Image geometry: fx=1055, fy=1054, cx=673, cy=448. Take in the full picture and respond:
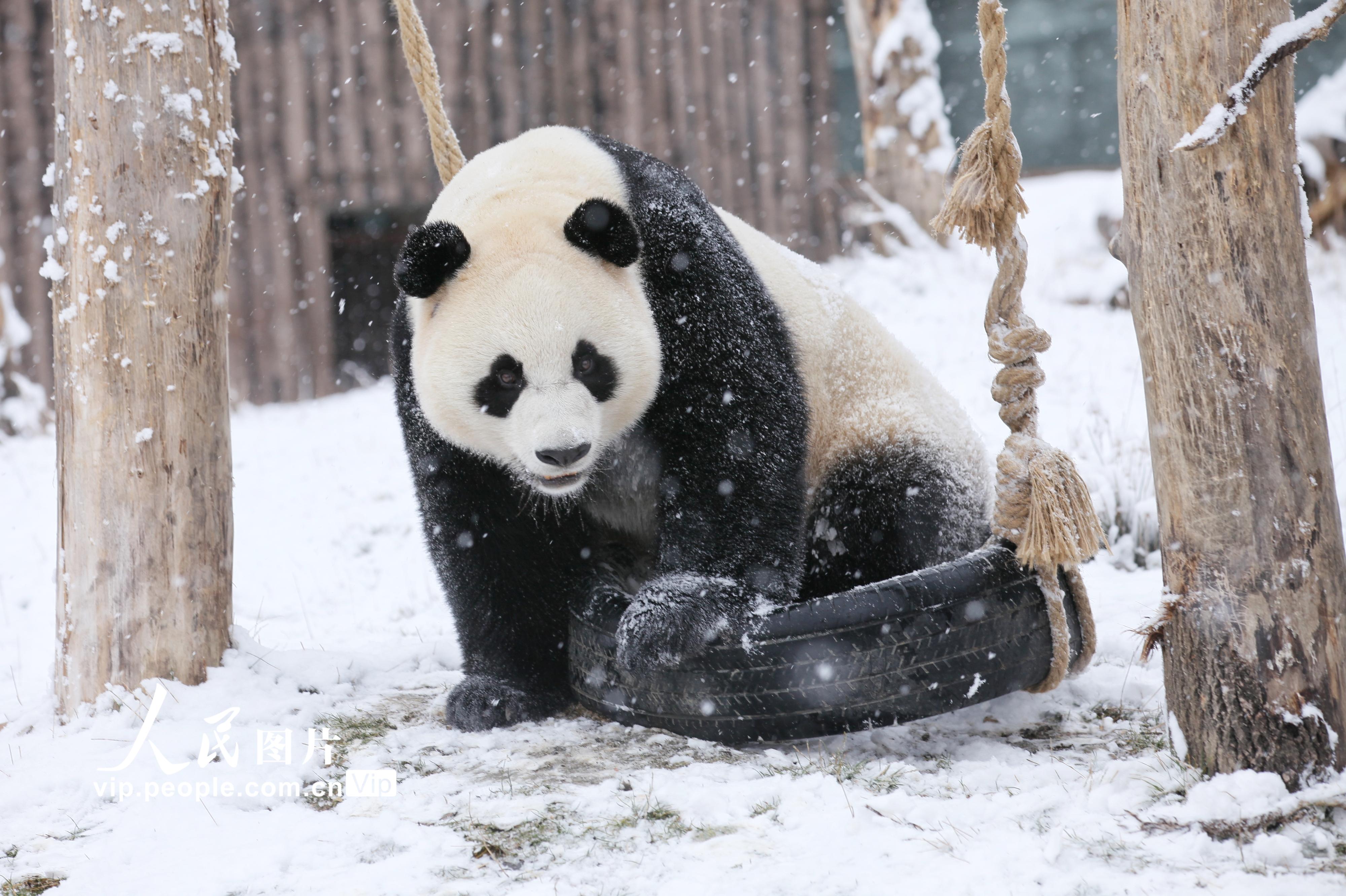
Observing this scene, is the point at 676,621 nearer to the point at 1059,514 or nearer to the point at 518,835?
the point at 518,835

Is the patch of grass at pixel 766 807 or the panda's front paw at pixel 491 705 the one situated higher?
the panda's front paw at pixel 491 705

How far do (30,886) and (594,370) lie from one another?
5.25 feet

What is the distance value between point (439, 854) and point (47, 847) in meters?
0.87

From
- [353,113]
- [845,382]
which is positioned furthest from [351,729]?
[353,113]

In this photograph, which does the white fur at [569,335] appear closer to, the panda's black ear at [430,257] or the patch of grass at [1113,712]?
the panda's black ear at [430,257]

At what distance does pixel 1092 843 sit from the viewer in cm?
194

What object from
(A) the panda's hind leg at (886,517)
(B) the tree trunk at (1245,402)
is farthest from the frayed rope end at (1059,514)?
(A) the panda's hind leg at (886,517)

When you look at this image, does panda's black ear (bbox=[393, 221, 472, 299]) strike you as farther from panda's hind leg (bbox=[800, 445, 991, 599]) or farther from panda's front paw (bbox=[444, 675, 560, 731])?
panda's hind leg (bbox=[800, 445, 991, 599])

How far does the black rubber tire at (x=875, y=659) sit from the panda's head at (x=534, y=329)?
2.07ft

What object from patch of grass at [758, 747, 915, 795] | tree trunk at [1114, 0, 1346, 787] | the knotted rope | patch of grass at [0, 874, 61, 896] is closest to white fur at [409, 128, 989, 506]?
the knotted rope

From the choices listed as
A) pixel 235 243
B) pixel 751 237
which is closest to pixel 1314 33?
pixel 751 237

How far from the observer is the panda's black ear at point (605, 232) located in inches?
101

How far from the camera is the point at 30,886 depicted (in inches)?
81.7

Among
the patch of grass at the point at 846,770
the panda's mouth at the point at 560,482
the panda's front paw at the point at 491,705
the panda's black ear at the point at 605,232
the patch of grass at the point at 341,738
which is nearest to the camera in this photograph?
the patch of grass at the point at 846,770
